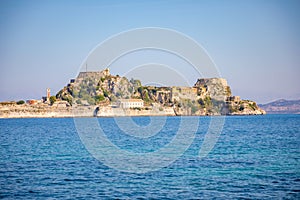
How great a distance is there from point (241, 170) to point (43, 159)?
16.2 meters

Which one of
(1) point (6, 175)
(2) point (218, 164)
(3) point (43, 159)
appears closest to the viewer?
(1) point (6, 175)

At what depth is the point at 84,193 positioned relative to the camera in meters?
23.1

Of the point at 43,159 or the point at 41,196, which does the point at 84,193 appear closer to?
the point at 41,196

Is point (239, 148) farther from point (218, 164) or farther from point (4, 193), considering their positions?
point (4, 193)

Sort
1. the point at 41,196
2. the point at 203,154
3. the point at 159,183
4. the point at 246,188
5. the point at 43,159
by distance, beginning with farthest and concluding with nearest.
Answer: the point at 203,154, the point at 43,159, the point at 159,183, the point at 246,188, the point at 41,196

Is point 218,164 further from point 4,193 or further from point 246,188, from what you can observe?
point 4,193

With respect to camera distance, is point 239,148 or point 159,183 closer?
point 159,183

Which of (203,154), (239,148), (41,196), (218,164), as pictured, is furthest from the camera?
(239,148)

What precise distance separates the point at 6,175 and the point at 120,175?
23.0 ft

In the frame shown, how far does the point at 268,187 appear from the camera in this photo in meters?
24.2

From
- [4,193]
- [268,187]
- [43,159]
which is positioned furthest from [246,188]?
[43,159]

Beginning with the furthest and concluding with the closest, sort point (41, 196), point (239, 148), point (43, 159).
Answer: point (239, 148)
point (43, 159)
point (41, 196)

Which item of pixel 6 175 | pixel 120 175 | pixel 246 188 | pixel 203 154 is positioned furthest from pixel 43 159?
pixel 246 188

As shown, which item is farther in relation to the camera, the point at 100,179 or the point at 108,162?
the point at 108,162
